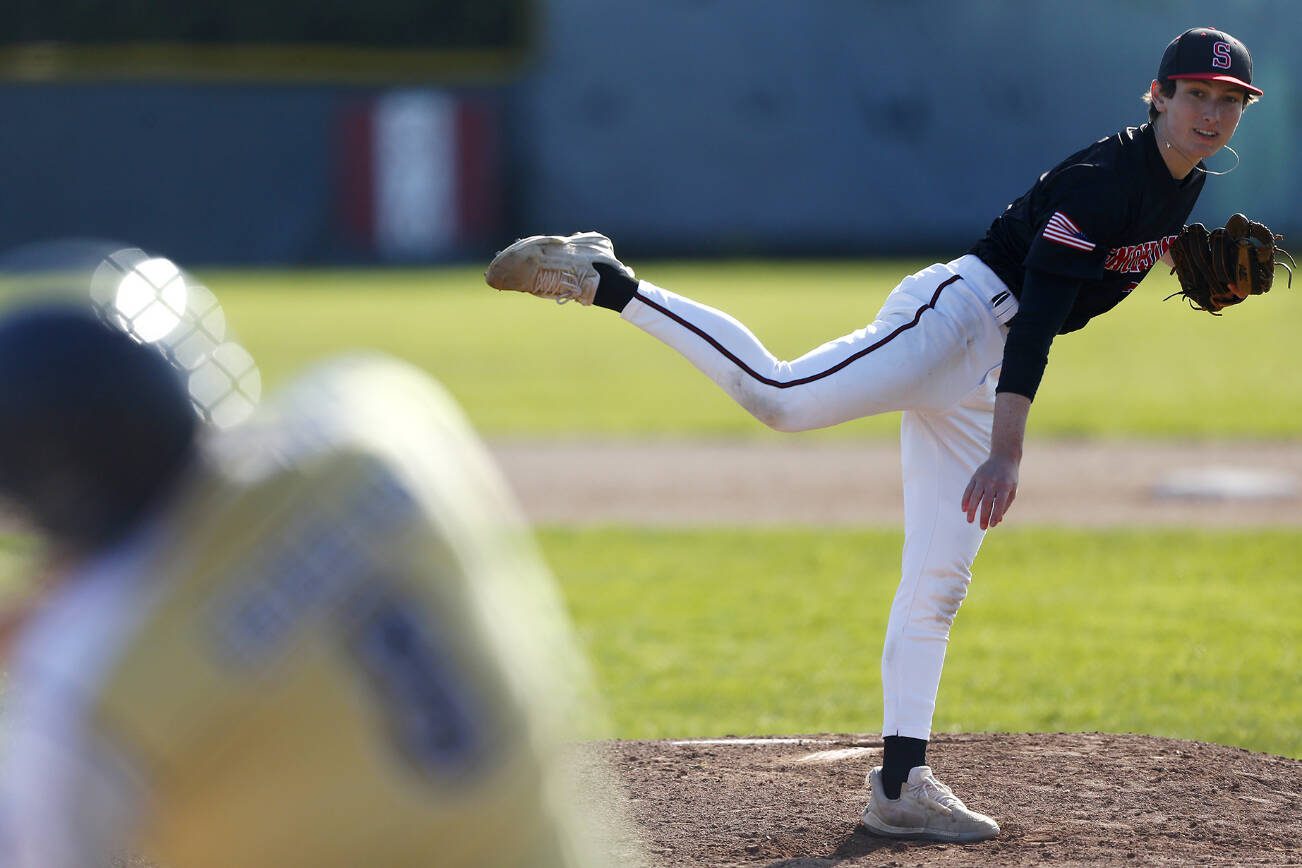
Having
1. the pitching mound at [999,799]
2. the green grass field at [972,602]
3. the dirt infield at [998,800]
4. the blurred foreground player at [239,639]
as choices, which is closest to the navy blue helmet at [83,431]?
the blurred foreground player at [239,639]

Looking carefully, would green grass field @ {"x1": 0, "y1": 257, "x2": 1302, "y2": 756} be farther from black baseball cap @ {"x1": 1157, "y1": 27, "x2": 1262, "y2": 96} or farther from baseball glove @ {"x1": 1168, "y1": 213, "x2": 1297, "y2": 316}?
black baseball cap @ {"x1": 1157, "y1": 27, "x2": 1262, "y2": 96}

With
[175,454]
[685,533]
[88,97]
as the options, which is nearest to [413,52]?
[88,97]

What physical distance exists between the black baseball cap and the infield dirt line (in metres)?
6.01

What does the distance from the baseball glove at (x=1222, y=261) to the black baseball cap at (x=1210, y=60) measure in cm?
44

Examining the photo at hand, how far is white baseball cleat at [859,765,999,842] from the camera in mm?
4004

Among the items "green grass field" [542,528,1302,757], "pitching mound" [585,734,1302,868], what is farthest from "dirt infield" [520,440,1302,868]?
"green grass field" [542,528,1302,757]

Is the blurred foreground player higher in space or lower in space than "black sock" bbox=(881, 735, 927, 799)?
higher

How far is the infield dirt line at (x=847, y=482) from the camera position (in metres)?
9.93

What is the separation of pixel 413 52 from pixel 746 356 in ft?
90.2

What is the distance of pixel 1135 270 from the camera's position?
3.98m

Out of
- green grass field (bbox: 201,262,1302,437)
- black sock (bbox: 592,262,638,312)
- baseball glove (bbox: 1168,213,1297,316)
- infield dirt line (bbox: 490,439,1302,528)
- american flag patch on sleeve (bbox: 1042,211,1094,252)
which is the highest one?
american flag patch on sleeve (bbox: 1042,211,1094,252)

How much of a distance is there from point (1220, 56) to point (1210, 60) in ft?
0.10

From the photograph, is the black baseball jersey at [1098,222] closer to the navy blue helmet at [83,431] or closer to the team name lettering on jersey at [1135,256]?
the team name lettering on jersey at [1135,256]

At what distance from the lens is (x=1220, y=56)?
378 centimetres
